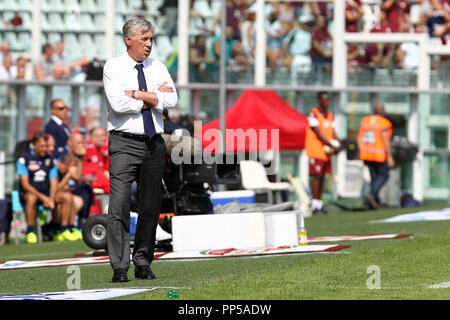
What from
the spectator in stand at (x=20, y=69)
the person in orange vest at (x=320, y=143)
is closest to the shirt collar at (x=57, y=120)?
the person in orange vest at (x=320, y=143)

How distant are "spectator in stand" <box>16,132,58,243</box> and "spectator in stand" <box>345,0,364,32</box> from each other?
12277 mm

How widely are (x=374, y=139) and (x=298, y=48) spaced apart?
4738 millimetres

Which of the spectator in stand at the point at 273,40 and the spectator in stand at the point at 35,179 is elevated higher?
the spectator in stand at the point at 273,40

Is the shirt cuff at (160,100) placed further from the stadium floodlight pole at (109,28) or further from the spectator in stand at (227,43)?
the spectator in stand at (227,43)

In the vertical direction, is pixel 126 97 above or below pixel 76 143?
above

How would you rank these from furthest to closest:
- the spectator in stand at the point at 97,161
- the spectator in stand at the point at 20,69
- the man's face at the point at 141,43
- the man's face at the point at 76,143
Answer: the spectator in stand at the point at 20,69 < the spectator in stand at the point at 97,161 < the man's face at the point at 76,143 < the man's face at the point at 141,43

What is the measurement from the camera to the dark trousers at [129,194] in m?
9.73

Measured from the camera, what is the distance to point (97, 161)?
19.8 m

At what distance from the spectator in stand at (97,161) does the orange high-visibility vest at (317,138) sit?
4.66 m

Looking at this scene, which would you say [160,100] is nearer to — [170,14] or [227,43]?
[227,43]

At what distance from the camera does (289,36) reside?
28203mm

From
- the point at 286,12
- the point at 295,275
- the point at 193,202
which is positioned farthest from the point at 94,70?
the point at 295,275

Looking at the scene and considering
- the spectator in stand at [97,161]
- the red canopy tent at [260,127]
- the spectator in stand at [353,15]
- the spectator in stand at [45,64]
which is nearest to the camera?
the spectator in stand at [97,161]

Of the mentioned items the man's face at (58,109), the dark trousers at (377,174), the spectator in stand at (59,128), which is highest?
the man's face at (58,109)
